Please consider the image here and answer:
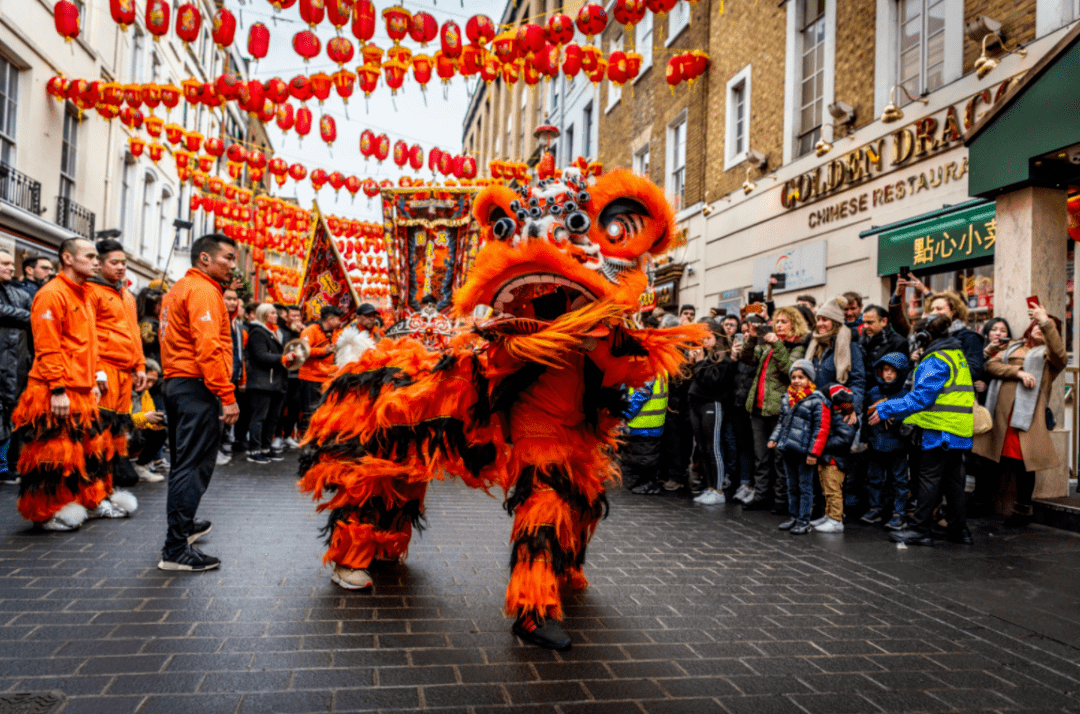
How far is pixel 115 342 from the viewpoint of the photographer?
17.7 ft

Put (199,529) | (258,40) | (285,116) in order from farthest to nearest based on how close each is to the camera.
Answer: (285,116) → (258,40) → (199,529)

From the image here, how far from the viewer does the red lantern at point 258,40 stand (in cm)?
1027

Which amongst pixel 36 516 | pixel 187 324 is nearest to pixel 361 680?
pixel 187 324

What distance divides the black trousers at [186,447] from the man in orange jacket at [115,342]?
155 centimetres

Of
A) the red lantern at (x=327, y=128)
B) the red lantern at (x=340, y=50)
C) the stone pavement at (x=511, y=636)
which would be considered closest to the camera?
the stone pavement at (x=511, y=636)

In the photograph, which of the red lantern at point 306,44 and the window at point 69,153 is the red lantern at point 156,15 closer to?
the red lantern at point 306,44

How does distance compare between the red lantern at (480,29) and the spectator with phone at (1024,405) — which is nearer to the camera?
the spectator with phone at (1024,405)

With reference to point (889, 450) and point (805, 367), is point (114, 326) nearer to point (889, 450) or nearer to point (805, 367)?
point (805, 367)

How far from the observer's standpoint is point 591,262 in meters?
3.30

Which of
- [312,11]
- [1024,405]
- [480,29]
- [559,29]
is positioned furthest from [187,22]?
[1024,405]

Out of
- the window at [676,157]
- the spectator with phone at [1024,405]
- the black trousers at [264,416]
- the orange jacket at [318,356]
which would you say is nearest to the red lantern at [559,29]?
the orange jacket at [318,356]

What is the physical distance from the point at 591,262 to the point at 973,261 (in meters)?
7.16

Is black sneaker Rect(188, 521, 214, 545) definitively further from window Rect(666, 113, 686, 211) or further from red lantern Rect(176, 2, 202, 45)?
window Rect(666, 113, 686, 211)

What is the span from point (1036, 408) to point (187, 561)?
6.63 meters
